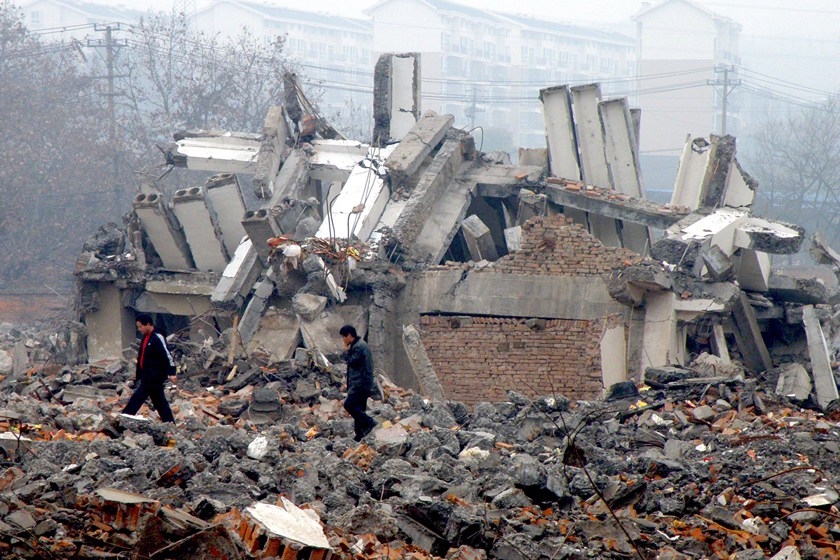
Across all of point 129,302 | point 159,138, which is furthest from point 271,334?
point 159,138

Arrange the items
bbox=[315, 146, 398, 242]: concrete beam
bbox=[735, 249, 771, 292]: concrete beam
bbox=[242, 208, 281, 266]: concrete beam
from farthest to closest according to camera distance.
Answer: bbox=[735, 249, 771, 292]: concrete beam < bbox=[315, 146, 398, 242]: concrete beam < bbox=[242, 208, 281, 266]: concrete beam

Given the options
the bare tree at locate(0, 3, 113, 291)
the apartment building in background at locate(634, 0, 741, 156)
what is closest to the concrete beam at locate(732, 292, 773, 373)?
the bare tree at locate(0, 3, 113, 291)

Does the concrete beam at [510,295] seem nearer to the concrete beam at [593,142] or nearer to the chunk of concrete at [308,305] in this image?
the chunk of concrete at [308,305]

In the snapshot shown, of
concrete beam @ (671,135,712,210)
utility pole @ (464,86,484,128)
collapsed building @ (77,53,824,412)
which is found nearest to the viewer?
collapsed building @ (77,53,824,412)

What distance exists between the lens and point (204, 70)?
36.4 meters

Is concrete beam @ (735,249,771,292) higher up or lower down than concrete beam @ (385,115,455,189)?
lower down

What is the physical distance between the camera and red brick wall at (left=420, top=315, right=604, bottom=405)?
12.9 m

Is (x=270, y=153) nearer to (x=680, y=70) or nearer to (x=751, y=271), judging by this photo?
(x=751, y=271)

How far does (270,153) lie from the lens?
50.5 ft

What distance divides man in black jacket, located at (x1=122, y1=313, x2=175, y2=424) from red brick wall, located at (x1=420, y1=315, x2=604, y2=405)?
5.14 metres

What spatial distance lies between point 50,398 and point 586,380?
20.4 feet

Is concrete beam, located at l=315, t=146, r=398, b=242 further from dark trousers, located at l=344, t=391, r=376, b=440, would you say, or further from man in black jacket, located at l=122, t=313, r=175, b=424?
dark trousers, located at l=344, t=391, r=376, b=440

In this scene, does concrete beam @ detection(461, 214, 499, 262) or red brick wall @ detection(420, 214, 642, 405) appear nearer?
red brick wall @ detection(420, 214, 642, 405)

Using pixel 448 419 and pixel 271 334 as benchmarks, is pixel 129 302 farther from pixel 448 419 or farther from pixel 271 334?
pixel 448 419
